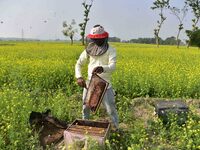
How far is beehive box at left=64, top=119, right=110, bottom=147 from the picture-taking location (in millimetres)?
5252

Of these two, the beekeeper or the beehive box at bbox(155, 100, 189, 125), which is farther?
the beehive box at bbox(155, 100, 189, 125)

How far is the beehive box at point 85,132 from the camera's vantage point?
525 centimetres

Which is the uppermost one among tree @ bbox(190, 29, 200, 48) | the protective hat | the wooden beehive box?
the protective hat

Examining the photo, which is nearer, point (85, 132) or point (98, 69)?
point (85, 132)

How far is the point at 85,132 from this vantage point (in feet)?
17.8

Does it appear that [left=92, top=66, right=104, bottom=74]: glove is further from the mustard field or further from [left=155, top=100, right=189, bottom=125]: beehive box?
[left=155, top=100, right=189, bottom=125]: beehive box

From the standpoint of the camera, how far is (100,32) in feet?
18.8

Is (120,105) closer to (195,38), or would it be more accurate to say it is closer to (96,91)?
(96,91)

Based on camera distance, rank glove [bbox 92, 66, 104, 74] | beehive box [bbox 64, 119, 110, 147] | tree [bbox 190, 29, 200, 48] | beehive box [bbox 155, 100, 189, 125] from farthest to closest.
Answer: tree [bbox 190, 29, 200, 48]
beehive box [bbox 155, 100, 189, 125]
glove [bbox 92, 66, 104, 74]
beehive box [bbox 64, 119, 110, 147]

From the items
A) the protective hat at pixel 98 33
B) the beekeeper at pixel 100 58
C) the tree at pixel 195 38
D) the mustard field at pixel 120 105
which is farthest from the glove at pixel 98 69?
the tree at pixel 195 38

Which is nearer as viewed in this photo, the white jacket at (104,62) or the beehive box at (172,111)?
the white jacket at (104,62)

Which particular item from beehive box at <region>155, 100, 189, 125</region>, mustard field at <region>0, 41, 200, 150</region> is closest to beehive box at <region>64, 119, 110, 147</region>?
mustard field at <region>0, 41, 200, 150</region>

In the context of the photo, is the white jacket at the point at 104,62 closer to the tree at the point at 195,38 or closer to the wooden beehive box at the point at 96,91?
the wooden beehive box at the point at 96,91

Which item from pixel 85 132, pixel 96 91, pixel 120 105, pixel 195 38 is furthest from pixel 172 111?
pixel 195 38
